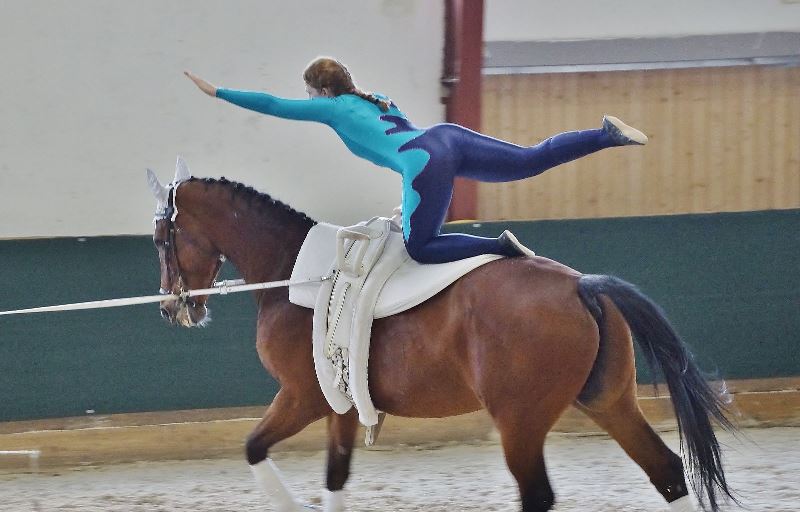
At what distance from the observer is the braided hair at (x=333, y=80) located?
164 inches

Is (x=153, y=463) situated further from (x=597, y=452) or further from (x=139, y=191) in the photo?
(x=597, y=452)

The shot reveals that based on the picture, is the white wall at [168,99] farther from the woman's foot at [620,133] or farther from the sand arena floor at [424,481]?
the woman's foot at [620,133]

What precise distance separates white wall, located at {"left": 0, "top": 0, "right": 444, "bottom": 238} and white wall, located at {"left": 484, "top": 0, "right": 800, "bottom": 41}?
638mm

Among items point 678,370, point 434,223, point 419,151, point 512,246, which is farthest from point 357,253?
point 678,370

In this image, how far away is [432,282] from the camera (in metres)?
3.99

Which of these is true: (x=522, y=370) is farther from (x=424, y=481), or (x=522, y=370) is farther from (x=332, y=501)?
(x=424, y=481)

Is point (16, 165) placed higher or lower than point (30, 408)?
higher

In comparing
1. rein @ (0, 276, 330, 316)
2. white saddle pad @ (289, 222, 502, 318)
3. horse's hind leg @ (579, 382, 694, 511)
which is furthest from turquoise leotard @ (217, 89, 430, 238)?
horse's hind leg @ (579, 382, 694, 511)

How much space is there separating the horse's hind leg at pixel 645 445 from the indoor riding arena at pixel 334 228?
60 centimetres

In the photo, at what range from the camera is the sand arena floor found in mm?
5156

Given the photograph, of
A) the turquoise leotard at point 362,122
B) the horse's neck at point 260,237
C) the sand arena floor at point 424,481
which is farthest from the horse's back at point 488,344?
the sand arena floor at point 424,481

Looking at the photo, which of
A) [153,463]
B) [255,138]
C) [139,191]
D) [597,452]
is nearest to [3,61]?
[139,191]

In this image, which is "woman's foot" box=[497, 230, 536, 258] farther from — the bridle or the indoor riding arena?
the bridle

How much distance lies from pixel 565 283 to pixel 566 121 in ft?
12.5
